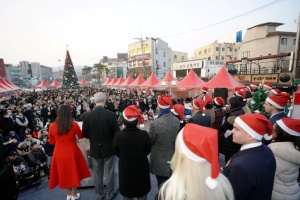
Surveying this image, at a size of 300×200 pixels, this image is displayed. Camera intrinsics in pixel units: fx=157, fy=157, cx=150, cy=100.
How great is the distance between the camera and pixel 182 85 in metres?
12.6

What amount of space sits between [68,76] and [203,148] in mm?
36549

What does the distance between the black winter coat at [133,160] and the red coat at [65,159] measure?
1059mm

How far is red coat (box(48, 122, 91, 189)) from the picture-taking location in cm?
290

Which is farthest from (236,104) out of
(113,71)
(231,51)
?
(113,71)

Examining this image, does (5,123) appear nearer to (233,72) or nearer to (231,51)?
(233,72)

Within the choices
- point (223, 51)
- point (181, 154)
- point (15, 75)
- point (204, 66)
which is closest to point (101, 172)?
point (181, 154)

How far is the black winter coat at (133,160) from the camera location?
2375 mm

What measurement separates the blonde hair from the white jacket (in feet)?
4.39

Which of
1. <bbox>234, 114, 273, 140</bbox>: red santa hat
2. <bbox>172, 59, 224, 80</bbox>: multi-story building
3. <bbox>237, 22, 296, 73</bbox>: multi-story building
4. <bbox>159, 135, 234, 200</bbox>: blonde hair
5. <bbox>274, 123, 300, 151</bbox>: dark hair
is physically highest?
<bbox>237, 22, 296, 73</bbox>: multi-story building

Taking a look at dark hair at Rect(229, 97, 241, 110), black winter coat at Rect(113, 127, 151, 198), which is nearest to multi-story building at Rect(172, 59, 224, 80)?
dark hair at Rect(229, 97, 241, 110)

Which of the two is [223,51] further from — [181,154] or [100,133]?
[181,154]

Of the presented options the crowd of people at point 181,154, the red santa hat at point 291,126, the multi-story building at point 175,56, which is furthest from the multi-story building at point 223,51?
the red santa hat at point 291,126

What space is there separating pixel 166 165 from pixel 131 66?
162ft

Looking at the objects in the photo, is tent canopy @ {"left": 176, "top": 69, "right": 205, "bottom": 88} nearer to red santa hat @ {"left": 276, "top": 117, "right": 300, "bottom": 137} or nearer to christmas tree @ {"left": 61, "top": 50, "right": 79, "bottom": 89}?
red santa hat @ {"left": 276, "top": 117, "right": 300, "bottom": 137}
